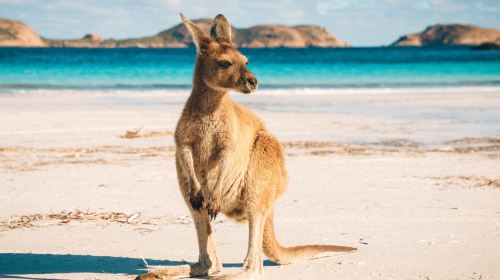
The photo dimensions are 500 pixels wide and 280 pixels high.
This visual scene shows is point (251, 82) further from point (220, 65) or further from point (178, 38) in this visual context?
point (178, 38)

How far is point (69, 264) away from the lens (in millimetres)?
3811

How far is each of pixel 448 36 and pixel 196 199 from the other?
164 meters

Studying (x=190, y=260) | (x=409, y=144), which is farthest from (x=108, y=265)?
(x=409, y=144)

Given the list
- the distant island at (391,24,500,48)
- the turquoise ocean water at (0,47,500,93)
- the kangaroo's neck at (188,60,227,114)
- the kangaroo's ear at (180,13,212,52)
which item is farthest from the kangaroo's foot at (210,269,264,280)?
the distant island at (391,24,500,48)

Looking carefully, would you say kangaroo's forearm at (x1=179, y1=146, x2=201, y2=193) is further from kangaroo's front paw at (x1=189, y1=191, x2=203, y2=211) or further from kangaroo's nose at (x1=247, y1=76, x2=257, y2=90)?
kangaroo's nose at (x1=247, y1=76, x2=257, y2=90)

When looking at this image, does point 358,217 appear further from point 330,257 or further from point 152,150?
point 152,150

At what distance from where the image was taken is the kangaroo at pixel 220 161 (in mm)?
3516

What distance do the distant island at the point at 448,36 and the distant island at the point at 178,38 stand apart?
1645 centimetres

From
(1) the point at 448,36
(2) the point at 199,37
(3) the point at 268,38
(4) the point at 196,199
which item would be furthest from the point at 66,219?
(1) the point at 448,36

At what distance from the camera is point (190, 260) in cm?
402

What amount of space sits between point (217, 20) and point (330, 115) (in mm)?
9498

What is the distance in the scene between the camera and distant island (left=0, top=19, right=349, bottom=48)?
123625 millimetres

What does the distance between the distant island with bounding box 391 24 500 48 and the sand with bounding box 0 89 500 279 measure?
14945 centimetres

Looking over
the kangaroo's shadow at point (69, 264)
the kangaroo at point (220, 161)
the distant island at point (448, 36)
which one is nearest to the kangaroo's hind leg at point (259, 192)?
the kangaroo at point (220, 161)
